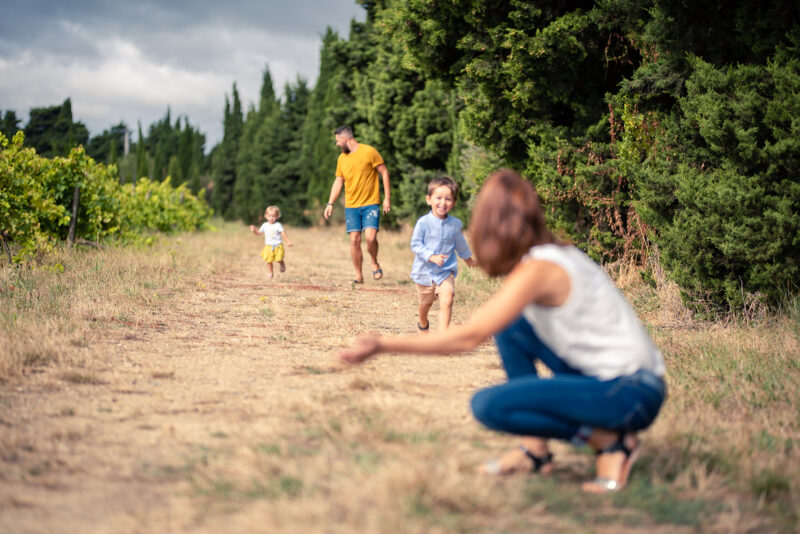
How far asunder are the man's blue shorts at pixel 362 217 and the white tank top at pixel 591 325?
22.6 feet

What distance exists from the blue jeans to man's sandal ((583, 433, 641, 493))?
0.09m

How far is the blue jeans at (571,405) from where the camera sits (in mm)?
2600

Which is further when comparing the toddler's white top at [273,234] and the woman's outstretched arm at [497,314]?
the toddler's white top at [273,234]

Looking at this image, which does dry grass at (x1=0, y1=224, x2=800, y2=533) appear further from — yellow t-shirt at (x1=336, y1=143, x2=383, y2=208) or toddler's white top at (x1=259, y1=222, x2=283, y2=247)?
toddler's white top at (x1=259, y1=222, x2=283, y2=247)

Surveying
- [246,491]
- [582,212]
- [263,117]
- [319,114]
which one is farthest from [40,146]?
[246,491]

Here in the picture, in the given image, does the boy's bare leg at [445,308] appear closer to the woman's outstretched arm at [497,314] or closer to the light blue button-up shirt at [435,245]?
the light blue button-up shirt at [435,245]

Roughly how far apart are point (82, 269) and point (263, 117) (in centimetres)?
3648

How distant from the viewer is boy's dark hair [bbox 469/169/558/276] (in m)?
2.71

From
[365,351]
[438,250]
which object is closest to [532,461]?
[365,351]

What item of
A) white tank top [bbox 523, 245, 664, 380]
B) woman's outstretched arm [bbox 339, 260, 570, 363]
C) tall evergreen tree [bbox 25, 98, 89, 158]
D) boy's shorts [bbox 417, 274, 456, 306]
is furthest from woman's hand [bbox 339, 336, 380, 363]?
tall evergreen tree [bbox 25, 98, 89, 158]

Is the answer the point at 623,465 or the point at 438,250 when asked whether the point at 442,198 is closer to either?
the point at 438,250

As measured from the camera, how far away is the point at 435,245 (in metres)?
5.86

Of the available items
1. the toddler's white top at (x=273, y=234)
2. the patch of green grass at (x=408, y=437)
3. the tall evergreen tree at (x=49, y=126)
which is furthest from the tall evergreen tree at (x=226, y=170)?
the patch of green grass at (x=408, y=437)

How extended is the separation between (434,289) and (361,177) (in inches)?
152
